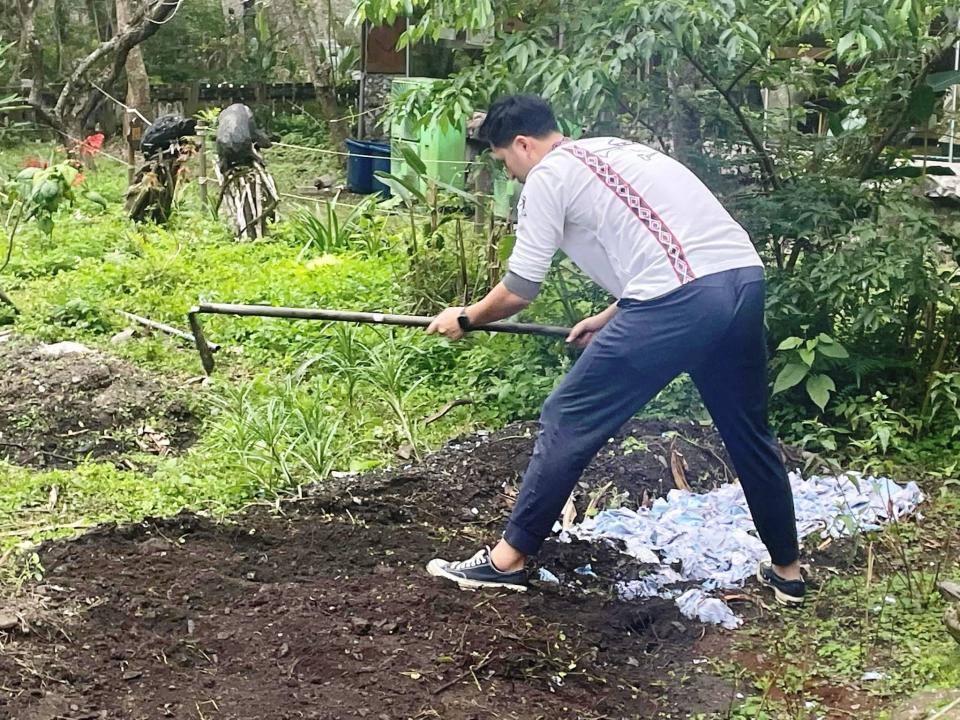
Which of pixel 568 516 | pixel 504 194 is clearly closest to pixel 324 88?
pixel 504 194

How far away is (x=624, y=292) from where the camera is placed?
3.68m

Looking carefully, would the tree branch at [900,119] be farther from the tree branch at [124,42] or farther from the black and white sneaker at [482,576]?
the tree branch at [124,42]

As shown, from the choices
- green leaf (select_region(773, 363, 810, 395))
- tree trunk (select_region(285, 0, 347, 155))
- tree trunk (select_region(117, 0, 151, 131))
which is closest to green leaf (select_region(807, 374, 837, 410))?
green leaf (select_region(773, 363, 810, 395))

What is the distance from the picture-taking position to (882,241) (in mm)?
5398

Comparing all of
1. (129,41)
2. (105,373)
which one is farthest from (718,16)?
(129,41)

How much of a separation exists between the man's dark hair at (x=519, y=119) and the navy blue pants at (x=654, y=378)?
24.8 inches

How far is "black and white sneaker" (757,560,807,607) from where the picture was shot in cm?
399

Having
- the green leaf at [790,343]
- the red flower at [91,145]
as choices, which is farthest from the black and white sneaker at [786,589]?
the red flower at [91,145]

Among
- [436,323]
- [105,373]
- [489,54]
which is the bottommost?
[105,373]

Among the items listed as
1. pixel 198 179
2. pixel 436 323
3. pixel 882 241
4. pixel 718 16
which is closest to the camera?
pixel 436 323

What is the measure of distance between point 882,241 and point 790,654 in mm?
2441

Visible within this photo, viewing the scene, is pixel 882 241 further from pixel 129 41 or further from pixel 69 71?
pixel 69 71

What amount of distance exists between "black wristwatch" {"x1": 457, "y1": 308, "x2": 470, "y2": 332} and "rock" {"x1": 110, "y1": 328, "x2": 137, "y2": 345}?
352 centimetres

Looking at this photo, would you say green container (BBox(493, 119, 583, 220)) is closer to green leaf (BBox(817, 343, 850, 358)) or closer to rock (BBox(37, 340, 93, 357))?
green leaf (BBox(817, 343, 850, 358))
